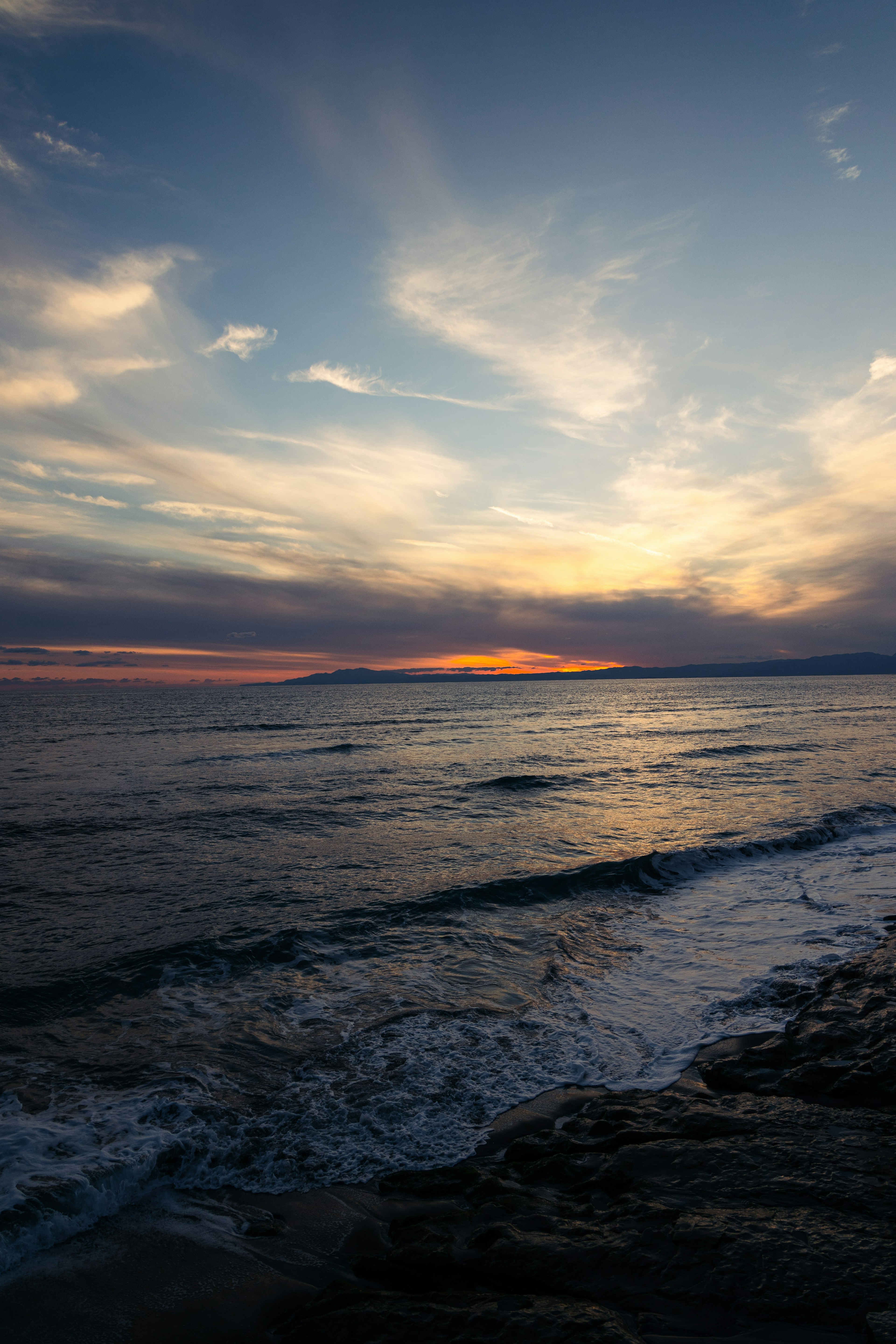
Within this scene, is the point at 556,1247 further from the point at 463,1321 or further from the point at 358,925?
the point at 358,925

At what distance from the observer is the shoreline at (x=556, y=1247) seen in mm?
3434

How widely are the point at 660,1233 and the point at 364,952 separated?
7105 mm

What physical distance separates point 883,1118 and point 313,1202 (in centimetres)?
488

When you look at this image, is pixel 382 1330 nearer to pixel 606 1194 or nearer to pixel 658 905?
pixel 606 1194

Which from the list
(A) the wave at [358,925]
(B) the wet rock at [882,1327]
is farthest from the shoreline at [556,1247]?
(A) the wave at [358,925]

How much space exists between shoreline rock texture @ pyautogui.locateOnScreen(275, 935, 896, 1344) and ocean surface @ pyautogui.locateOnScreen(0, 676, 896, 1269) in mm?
965

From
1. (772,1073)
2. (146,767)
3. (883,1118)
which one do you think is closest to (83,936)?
(772,1073)

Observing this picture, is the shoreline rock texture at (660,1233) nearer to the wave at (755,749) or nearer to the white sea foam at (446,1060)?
the white sea foam at (446,1060)

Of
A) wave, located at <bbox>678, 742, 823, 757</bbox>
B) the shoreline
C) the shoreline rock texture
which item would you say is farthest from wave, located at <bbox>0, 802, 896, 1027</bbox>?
wave, located at <bbox>678, 742, 823, 757</bbox>

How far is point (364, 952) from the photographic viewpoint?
10.4 metres

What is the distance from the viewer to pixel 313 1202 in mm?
4926

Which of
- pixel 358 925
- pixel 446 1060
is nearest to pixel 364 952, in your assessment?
pixel 358 925

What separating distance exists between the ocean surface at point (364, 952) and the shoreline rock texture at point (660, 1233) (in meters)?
0.96

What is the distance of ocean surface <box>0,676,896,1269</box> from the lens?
572cm
